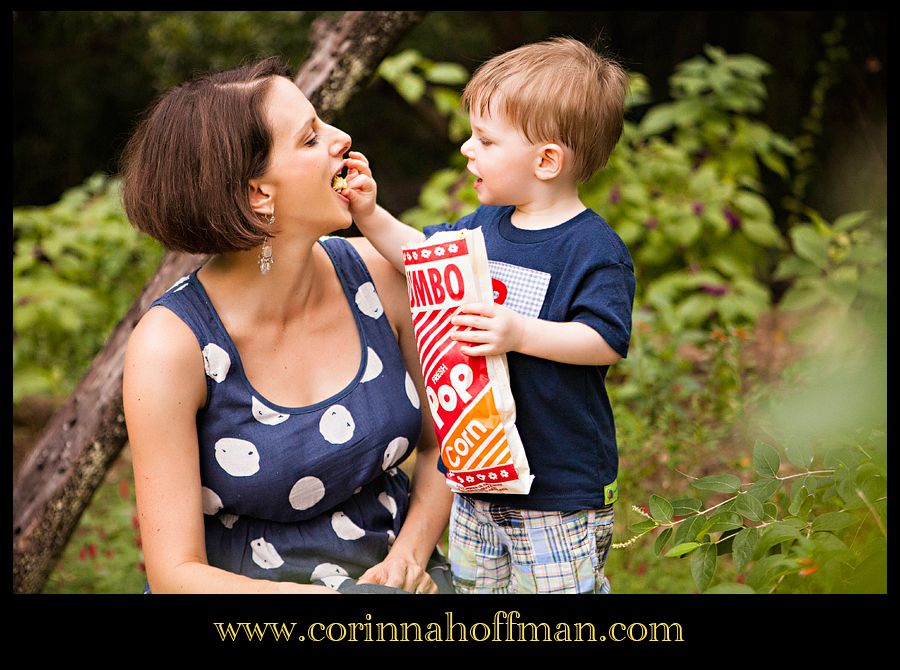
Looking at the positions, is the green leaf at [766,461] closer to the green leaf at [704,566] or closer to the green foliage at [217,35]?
the green leaf at [704,566]

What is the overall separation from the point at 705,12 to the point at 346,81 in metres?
4.40

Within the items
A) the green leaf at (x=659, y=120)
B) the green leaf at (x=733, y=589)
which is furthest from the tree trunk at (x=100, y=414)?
the green leaf at (x=659, y=120)

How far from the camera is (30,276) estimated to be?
409cm

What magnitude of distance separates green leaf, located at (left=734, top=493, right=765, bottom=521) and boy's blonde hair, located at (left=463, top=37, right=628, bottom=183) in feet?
2.16

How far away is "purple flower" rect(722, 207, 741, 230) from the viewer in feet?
13.2

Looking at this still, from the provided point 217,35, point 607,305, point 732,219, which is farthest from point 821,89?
point 607,305

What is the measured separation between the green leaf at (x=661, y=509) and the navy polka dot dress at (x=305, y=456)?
0.59 metres

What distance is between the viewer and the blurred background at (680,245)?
1.44 meters

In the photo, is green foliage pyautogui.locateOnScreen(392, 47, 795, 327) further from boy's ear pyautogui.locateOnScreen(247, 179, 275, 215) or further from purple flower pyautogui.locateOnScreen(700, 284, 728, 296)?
boy's ear pyautogui.locateOnScreen(247, 179, 275, 215)

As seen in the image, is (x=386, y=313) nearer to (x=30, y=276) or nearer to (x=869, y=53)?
(x=30, y=276)

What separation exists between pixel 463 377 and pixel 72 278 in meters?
3.12

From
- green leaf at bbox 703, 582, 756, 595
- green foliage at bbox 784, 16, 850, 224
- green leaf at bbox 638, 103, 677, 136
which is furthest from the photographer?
green foliage at bbox 784, 16, 850, 224

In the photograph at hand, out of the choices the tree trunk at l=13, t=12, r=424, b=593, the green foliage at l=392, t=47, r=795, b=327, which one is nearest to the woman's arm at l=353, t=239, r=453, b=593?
the tree trunk at l=13, t=12, r=424, b=593

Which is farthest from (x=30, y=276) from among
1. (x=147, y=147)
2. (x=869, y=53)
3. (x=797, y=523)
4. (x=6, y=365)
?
(x=869, y=53)
